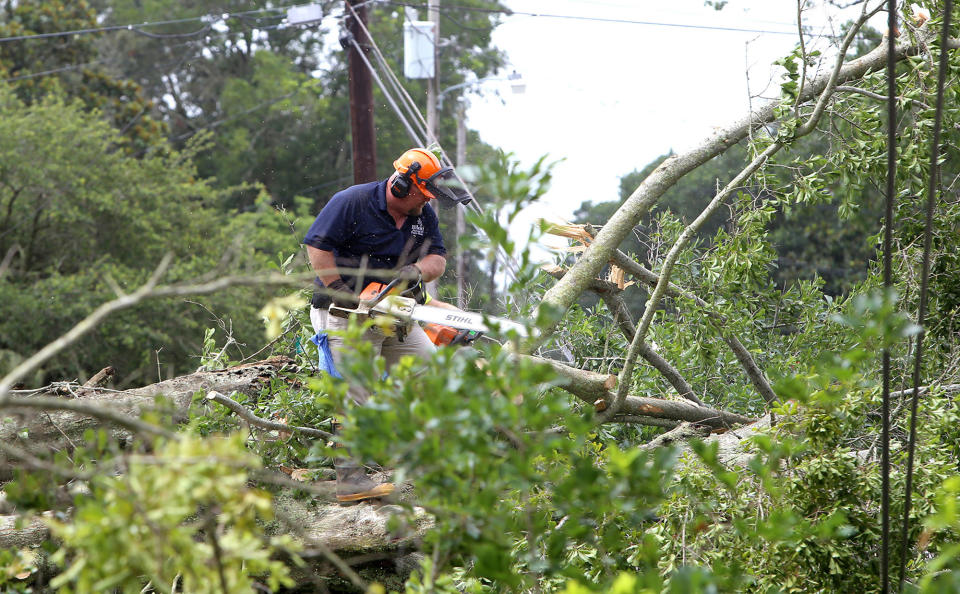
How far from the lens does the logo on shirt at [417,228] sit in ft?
15.3

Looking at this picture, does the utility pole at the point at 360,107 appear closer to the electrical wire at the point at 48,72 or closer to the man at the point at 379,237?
the man at the point at 379,237

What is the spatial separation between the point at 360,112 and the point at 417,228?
5970mm

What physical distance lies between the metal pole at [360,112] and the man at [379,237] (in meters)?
5.73

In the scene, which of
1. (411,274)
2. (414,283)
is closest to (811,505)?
(411,274)

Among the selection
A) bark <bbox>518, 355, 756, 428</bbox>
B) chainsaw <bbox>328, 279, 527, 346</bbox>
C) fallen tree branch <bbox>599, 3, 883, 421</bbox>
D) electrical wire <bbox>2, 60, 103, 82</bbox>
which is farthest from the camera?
electrical wire <bbox>2, 60, 103, 82</bbox>

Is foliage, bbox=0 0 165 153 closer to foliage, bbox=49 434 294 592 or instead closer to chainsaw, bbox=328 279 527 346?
chainsaw, bbox=328 279 527 346

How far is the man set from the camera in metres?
4.33

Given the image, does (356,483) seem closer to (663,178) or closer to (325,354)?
(325,354)

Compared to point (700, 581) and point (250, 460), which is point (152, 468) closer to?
point (250, 460)

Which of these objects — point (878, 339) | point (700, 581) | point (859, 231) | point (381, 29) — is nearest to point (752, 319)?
point (878, 339)

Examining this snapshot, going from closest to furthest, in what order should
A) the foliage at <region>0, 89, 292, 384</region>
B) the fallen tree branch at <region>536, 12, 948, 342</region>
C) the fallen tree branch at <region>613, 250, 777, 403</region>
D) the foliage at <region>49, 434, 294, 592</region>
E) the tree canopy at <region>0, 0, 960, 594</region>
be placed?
the foliage at <region>49, 434, 294, 592</region>
the tree canopy at <region>0, 0, 960, 594</region>
the fallen tree branch at <region>536, 12, 948, 342</region>
the fallen tree branch at <region>613, 250, 777, 403</region>
the foliage at <region>0, 89, 292, 384</region>

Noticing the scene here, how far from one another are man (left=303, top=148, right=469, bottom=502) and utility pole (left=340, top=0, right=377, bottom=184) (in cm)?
573

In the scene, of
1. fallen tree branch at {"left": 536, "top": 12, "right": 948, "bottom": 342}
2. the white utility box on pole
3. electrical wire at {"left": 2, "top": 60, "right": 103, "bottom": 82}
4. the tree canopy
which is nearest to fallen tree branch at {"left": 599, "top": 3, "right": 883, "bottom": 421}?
the tree canopy

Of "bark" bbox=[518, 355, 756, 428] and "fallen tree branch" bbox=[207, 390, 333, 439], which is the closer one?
"fallen tree branch" bbox=[207, 390, 333, 439]
